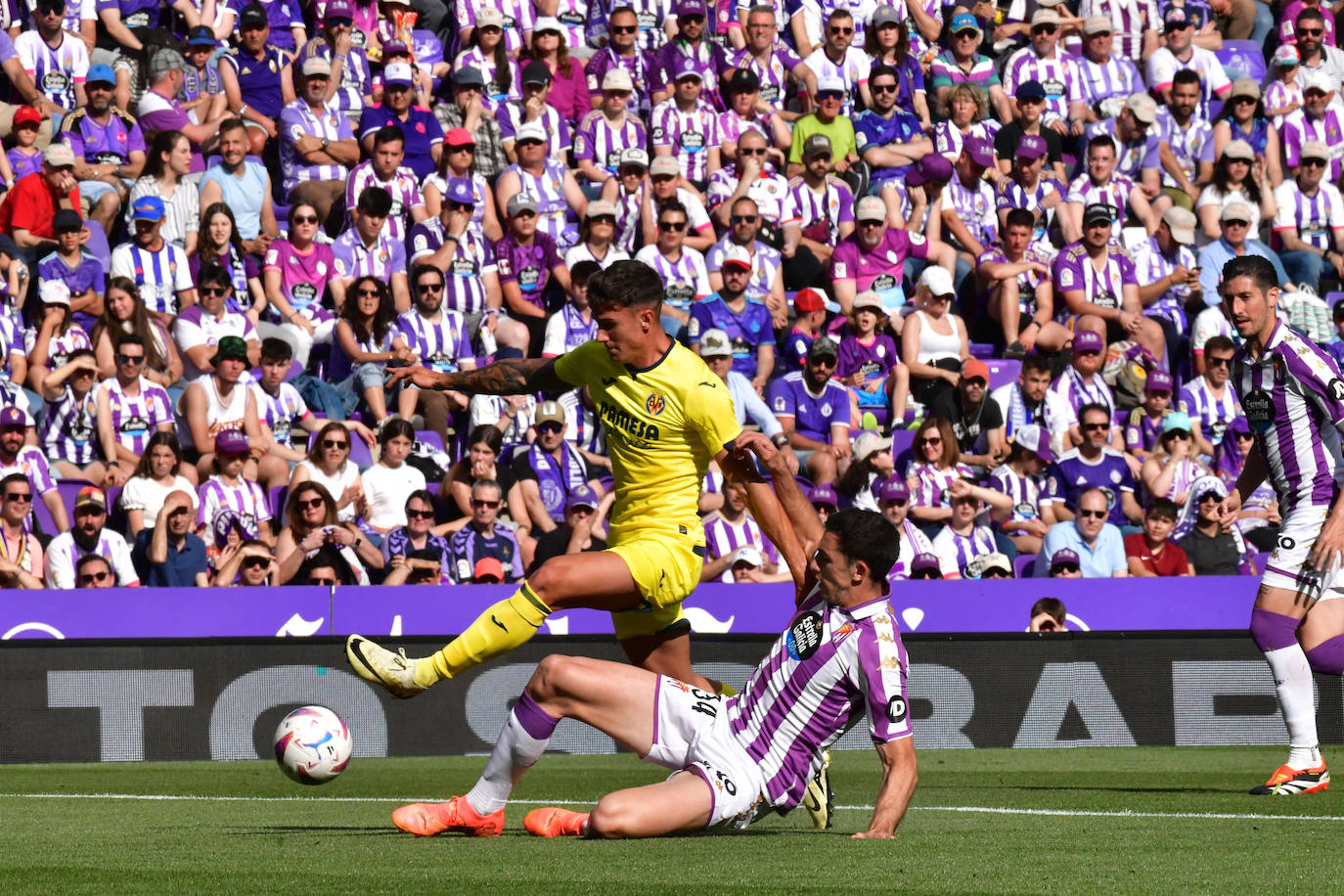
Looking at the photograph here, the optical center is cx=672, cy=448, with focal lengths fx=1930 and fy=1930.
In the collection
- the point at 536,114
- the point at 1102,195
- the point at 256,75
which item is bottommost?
the point at 1102,195

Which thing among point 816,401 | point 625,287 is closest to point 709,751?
point 625,287

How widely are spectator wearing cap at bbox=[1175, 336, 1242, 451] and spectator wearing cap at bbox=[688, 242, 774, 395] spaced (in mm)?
3894

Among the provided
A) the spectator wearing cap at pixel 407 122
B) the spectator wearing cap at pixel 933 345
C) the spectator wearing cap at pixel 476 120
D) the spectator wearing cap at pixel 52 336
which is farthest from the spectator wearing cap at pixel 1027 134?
the spectator wearing cap at pixel 52 336

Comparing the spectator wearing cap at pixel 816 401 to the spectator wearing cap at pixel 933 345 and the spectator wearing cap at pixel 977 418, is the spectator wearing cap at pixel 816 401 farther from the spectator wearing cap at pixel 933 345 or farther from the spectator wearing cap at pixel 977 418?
the spectator wearing cap at pixel 977 418

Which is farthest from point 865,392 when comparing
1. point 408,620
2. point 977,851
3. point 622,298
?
point 977,851

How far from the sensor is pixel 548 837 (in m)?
7.24

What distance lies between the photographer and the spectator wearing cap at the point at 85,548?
1407 centimetres

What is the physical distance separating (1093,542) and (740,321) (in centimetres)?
379

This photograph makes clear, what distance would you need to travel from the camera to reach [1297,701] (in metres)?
8.88

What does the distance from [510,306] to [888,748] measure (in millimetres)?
11272

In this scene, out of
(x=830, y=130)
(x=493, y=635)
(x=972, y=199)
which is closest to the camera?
(x=493, y=635)

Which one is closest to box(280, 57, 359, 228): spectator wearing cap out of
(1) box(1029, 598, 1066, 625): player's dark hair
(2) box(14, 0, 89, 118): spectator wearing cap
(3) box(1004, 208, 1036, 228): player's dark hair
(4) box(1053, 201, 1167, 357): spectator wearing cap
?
(2) box(14, 0, 89, 118): spectator wearing cap

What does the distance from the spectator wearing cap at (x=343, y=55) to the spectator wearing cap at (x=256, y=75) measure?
0.27 m

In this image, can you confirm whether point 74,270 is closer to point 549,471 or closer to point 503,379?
point 549,471
